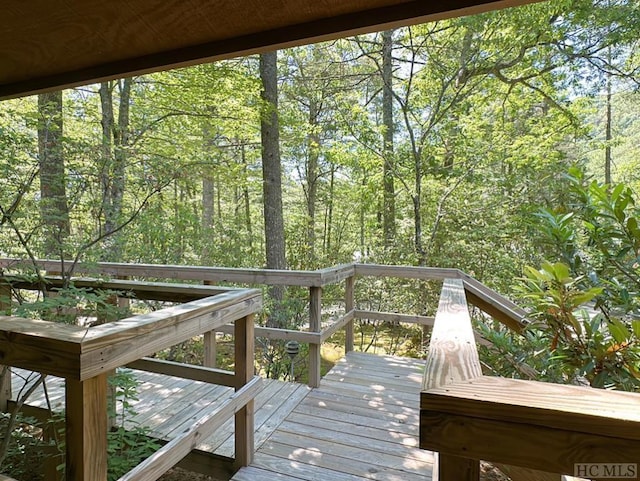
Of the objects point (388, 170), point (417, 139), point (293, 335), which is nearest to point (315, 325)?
point (293, 335)

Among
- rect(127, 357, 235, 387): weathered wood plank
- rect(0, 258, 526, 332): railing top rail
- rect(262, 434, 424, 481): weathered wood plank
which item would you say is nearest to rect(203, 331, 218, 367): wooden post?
rect(0, 258, 526, 332): railing top rail

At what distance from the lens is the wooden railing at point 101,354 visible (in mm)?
1012

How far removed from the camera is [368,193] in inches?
271

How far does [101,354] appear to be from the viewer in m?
1.06

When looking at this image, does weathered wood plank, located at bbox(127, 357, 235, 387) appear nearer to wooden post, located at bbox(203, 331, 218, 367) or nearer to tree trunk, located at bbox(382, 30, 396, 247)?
wooden post, located at bbox(203, 331, 218, 367)

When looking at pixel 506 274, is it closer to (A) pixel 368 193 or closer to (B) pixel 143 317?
(A) pixel 368 193

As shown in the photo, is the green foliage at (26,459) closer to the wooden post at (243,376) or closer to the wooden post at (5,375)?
the wooden post at (5,375)

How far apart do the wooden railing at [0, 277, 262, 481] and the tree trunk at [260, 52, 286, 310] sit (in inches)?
151

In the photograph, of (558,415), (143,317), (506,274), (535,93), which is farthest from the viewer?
(535,93)

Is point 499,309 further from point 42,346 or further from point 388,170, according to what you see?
point 388,170

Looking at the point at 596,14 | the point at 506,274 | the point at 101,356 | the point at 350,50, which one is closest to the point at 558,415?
the point at 101,356

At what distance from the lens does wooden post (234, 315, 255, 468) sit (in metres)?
1.99

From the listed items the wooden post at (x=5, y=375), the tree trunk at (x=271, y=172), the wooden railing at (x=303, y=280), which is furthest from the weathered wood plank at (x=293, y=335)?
the tree trunk at (x=271, y=172)

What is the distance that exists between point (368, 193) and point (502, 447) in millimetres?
6520
